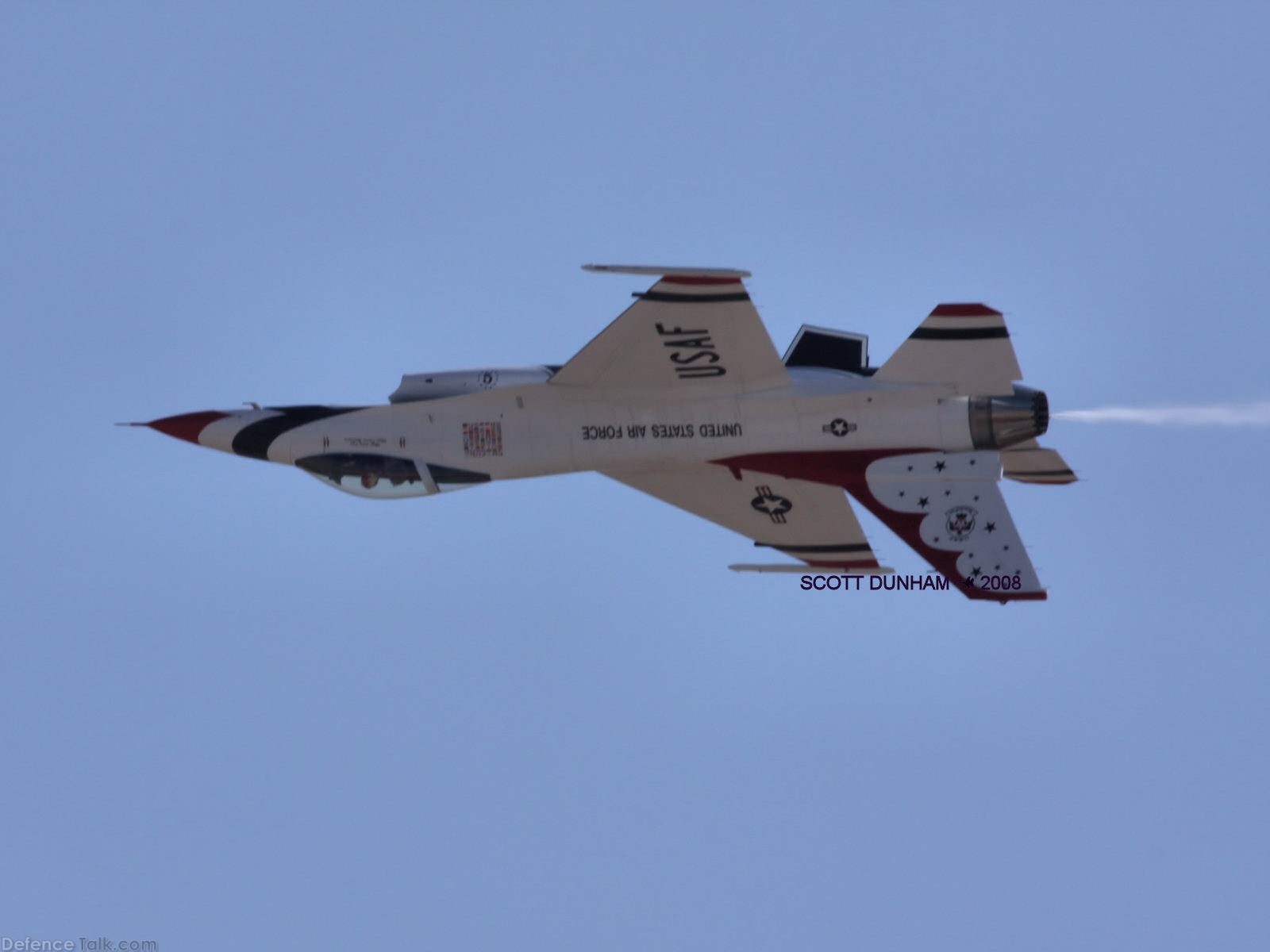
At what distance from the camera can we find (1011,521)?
3459cm

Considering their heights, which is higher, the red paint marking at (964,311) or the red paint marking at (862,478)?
the red paint marking at (964,311)

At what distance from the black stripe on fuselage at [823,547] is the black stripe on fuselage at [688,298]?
16.1 feet

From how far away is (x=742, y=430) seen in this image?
33.9 metres

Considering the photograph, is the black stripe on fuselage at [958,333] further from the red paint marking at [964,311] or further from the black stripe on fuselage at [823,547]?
the black stripe on fuselage at [823,547]

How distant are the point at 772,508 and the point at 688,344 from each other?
364cm

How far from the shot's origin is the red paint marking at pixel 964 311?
33562 mm

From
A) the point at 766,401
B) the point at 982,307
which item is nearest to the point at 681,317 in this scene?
the point at 766,401

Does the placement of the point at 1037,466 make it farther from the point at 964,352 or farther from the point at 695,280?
the point at 695,280

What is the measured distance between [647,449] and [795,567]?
3530 millimetres

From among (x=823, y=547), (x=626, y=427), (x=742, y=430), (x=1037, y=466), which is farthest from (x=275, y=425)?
(x=1037, y=466)

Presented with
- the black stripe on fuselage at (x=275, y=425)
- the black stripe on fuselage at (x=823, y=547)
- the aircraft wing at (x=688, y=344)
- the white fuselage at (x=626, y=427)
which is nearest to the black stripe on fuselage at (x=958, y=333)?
the white fuselage at (x=626, y=427)

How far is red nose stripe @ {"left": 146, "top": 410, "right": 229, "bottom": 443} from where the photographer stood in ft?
120

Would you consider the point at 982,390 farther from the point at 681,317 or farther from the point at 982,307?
the point at 681,317

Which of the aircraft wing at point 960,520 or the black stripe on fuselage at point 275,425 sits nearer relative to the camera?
the aircraft wing at point 960,520
